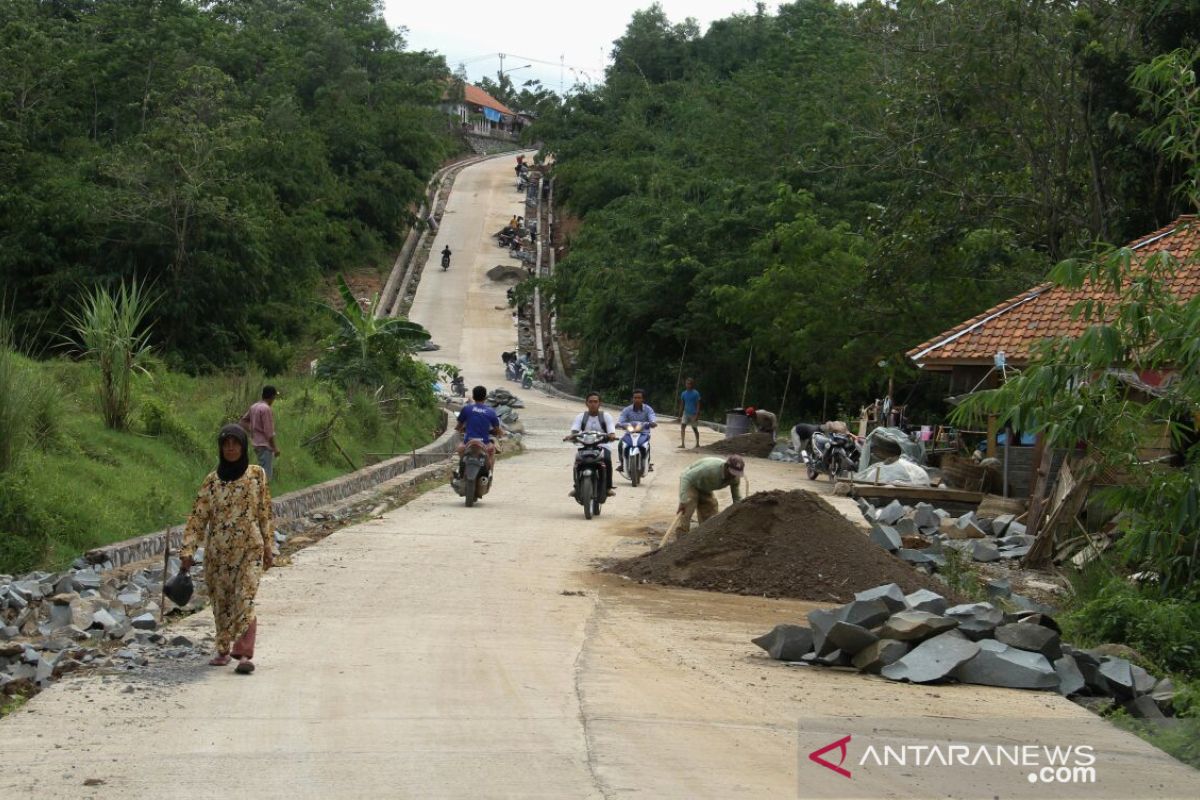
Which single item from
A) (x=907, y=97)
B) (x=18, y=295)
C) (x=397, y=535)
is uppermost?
(x=907, y=97)

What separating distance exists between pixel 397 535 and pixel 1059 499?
8.07m

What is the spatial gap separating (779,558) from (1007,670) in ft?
14.6

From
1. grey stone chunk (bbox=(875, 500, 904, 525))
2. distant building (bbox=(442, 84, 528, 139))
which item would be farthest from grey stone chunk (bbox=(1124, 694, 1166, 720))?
distant building (bbox=(442, 84, 528, 139))

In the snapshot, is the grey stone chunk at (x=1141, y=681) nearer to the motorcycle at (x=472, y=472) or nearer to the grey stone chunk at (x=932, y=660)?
the grey stone chunk at (x=932, y=660)

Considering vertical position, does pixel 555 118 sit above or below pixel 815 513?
above

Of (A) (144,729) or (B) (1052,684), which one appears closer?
(A) (144,729)

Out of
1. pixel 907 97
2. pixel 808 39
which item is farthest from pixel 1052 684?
pixel 808 39

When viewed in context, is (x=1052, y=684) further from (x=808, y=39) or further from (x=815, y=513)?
(x=808, y=39)

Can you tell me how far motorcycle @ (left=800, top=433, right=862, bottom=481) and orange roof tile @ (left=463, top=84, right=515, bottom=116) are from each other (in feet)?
337

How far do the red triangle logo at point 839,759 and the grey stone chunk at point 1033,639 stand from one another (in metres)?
2.80

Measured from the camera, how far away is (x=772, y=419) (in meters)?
32.8

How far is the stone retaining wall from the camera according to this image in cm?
1259

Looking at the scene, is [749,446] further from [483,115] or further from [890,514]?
[483,115]

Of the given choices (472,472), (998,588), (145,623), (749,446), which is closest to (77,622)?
(145,623)
